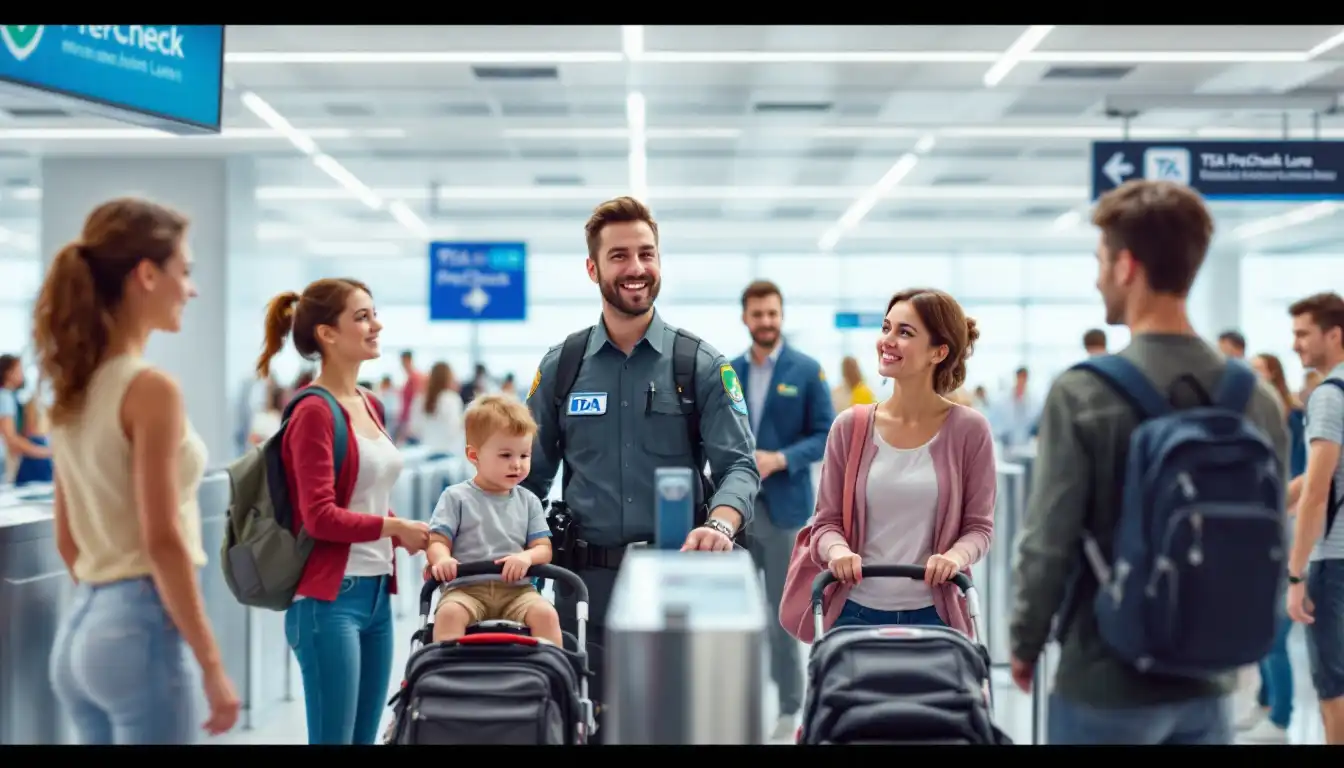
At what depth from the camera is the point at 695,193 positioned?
15.4m

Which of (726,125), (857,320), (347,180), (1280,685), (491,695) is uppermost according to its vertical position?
(347,180)

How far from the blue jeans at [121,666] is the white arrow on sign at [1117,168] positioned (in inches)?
294

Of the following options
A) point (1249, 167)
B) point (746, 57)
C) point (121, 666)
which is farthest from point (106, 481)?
point (1249, 167)

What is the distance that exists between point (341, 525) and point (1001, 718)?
3.49 m

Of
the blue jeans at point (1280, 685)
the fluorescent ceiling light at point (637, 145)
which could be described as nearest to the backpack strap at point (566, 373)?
the blue jeans at point (1280, 685)

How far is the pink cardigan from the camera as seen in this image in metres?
3.03

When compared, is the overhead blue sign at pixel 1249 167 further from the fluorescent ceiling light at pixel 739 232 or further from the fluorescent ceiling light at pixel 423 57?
the fluorescent ceiling light at pixel 739 232

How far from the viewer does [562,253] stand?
70.4 feet

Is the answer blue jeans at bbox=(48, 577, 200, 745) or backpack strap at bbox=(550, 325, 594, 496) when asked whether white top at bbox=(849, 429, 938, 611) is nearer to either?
backpack strap at bbox=(550, 325, 594, 496)

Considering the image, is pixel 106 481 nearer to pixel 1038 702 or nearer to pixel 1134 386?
pixel 1134 386

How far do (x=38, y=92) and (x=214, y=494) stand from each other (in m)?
1.87

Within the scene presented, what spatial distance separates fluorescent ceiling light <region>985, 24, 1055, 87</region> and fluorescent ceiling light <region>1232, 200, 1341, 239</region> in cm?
887

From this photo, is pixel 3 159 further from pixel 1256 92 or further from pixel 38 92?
pixel 1256 92
